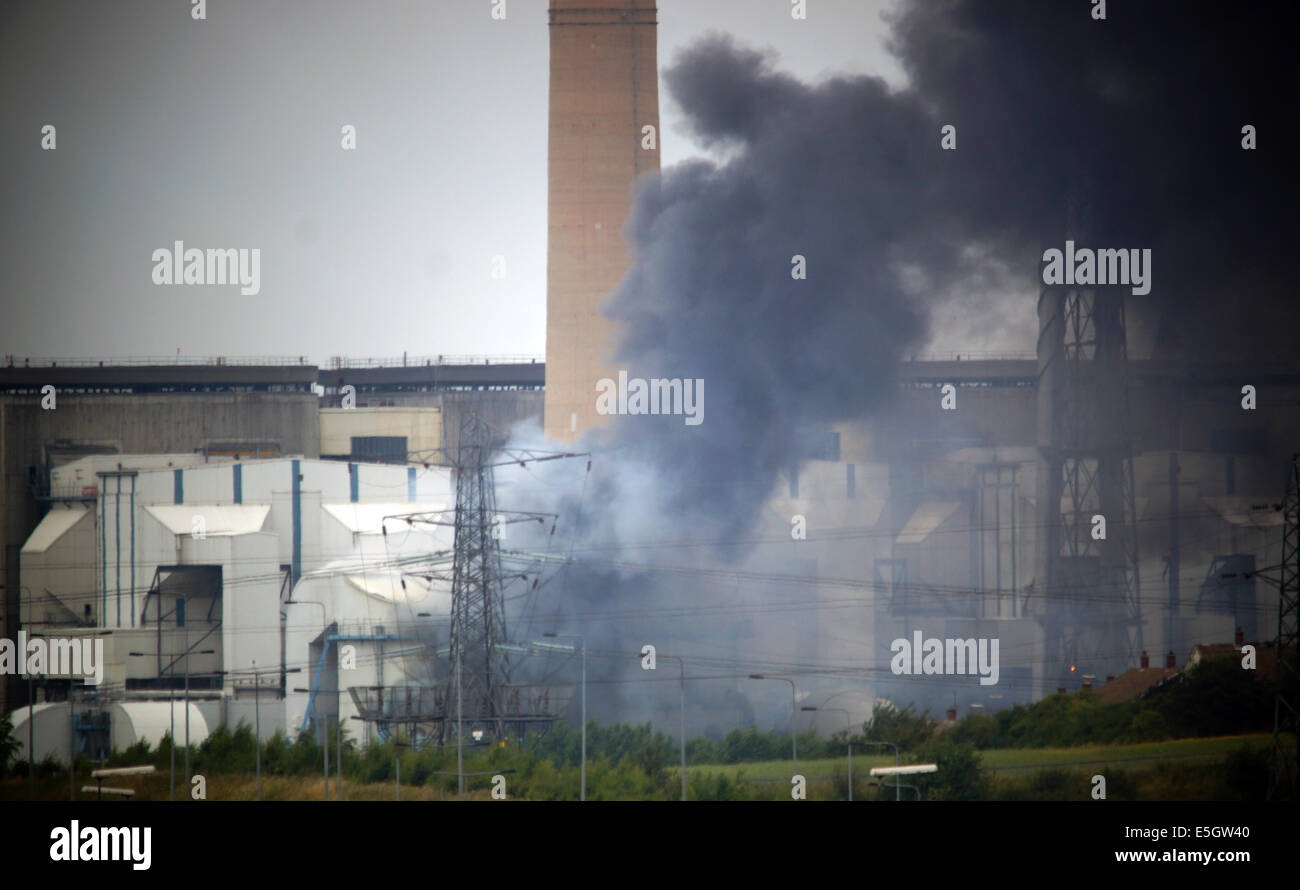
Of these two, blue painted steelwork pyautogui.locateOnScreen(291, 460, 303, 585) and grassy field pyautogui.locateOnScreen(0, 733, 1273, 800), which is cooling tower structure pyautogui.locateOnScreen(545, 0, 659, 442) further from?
grassy field pyautogui.locateOnScreen(0, 733, 1273, 800)

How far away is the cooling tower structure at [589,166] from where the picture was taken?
39.7m

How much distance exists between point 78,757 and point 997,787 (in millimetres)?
21502

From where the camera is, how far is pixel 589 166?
40.2m

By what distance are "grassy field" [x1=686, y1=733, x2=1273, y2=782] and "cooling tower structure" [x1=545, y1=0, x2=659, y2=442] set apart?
46.0 feet

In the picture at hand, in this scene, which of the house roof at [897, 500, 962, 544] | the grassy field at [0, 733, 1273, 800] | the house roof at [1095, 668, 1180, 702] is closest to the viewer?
the grassy field at [0, 733, 1273, 800]

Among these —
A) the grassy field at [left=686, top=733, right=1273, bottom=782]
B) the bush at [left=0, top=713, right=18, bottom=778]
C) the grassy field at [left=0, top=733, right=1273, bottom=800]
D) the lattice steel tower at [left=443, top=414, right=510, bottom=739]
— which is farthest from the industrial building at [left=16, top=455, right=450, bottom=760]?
the grassy field at [left=686, top=733, right=1273, bottom=782]

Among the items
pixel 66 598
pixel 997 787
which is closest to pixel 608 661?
pixel 997 787

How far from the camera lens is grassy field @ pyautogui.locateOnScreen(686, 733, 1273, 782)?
89.8 ft

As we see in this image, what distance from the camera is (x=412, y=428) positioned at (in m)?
45.1

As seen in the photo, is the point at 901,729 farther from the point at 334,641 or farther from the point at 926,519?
the point at 334,641

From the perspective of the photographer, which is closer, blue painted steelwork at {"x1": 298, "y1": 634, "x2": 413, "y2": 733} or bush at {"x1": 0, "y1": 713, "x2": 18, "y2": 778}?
bush at {"x1": 0, "y1": 713, "x2": 18, "y2": 778}

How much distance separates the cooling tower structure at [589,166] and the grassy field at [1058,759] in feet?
46.0

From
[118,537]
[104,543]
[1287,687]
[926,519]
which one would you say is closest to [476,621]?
[118,537]

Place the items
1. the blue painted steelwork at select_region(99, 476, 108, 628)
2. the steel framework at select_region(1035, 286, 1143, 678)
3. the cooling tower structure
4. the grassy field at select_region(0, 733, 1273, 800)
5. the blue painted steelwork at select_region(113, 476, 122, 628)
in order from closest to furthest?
the grassy field at select_region(0, 733, 1273, 800) → the steel framework at select_region(1035, 286, 1143, 678) → the blue painted steelwork at select_region(113, 476, 122, 628) → the blue painted steelwork at select_region(99, 476, 108, 628) → the cooling tower structure
